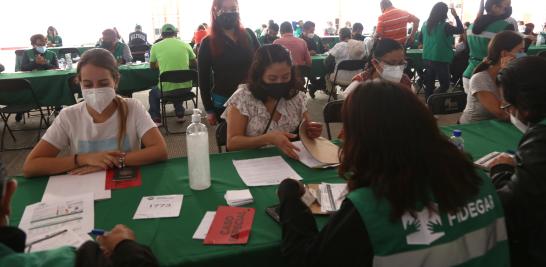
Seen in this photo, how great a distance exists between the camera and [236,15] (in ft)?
8.84

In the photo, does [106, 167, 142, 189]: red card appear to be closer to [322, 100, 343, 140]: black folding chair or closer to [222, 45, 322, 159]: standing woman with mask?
[222, 45, 322, 159]: standing woman with mask

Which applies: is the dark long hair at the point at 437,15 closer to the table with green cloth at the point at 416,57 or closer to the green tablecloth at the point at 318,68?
the table with green cloth at the point at 416,57

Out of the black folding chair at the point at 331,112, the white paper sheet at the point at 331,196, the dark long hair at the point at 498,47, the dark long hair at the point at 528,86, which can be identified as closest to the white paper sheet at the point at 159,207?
the white paper sheet at the point at 331,196

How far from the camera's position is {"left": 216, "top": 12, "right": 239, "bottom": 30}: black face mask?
2652 mm

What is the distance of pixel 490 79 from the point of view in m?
2.57

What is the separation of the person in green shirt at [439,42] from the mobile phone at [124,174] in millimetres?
4734

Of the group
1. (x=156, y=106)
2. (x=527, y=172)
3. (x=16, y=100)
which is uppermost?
(x=527, y=172)

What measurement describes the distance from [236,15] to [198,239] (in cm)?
189

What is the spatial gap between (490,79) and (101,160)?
2.35m

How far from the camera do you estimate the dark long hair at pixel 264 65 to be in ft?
6.72

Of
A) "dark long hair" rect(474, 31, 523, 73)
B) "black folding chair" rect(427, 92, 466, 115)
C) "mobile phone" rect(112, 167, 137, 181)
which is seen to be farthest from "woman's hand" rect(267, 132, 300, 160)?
"dark long hair" rect(474, 31, 523, 73)

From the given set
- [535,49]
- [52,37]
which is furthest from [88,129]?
[52,37]

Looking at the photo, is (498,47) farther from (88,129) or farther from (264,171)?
(88,129)

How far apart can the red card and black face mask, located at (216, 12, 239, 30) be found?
1328 millimetres
